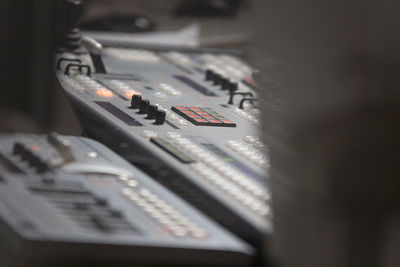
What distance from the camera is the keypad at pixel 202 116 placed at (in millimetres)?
1619

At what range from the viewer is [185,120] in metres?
1.62

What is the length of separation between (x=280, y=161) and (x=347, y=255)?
0.42ft

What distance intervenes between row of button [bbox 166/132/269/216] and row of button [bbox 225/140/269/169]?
6cm

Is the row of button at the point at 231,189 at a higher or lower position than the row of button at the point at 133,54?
lower

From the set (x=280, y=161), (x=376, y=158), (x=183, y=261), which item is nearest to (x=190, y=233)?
(x=183, y=261)

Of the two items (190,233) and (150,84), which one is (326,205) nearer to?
(190,233)

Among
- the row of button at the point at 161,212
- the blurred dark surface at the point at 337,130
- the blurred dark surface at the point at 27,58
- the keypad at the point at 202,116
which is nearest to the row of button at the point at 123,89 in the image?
the keypad at the point at 202,116

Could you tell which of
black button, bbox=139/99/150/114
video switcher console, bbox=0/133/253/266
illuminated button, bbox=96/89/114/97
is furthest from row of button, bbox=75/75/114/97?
video switcher console, bbox=0/133/253/266

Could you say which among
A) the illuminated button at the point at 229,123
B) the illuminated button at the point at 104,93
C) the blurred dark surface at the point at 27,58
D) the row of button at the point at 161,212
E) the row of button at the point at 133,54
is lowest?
the illuminated button at the point at 229,123

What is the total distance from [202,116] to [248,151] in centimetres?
23

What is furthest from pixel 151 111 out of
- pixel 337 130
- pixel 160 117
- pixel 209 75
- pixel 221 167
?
pixel 337 130

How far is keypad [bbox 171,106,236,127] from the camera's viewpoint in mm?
1619

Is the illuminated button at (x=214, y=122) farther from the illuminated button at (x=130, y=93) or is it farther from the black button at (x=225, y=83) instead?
the black button at (x=225, y=83)

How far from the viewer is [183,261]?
98cm
